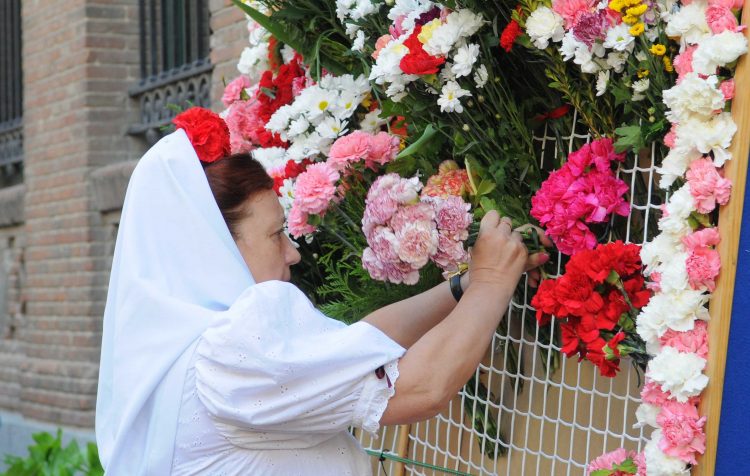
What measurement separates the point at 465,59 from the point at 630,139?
0.43 metres

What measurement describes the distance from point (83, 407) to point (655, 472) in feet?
18.6

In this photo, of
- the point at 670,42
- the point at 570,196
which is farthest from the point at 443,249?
the point at 670,42

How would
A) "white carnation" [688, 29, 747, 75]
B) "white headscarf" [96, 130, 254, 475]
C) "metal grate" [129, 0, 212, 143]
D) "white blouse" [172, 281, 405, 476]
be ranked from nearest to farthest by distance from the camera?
"white carnation" [688, 29, 747, 75], "white blouse" [172, 281, 405, 476], "white headscarf" [96, 130, 254, 475], "metal grate" [129, 0, 212, 143]

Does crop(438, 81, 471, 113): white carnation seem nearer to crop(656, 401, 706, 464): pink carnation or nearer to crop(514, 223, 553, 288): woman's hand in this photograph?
crop(514, 223, 553, 288): woman's hand

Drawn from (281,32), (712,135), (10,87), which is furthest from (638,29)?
(10,87)

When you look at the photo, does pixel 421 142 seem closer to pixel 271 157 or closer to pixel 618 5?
pixel 618 5

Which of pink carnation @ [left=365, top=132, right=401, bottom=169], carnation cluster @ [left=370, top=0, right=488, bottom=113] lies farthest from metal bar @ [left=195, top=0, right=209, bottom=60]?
carnation cluster @ [left=370, top=0, right=488, bottom=113]

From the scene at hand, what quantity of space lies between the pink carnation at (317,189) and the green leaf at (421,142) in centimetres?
25

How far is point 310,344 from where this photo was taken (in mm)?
2072

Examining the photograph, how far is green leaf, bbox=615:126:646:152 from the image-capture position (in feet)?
7.14

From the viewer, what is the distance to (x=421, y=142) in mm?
2588

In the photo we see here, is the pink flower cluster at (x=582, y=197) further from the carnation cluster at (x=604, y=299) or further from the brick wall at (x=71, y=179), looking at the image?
the brick wall at (x=71, y=179)

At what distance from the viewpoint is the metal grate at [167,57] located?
A: 265 inches

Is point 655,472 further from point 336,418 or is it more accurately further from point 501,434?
point 501,434
